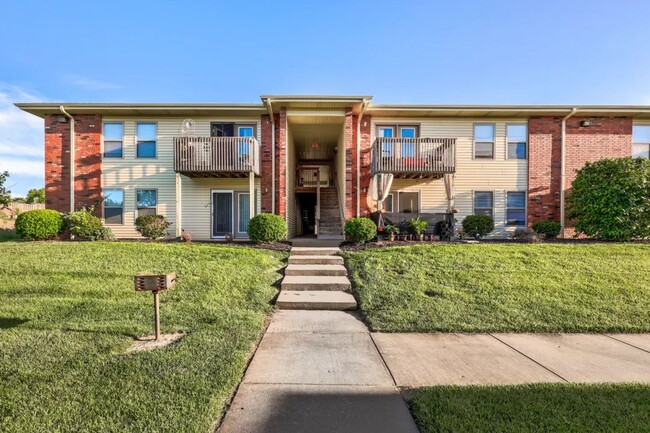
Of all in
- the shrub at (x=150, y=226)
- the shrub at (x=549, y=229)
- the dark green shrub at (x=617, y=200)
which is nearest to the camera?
the dark green shrub at (x=617, y=200)

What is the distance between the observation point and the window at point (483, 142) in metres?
12.3

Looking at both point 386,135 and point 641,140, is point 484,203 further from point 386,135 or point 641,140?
point 641,140

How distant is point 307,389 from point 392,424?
86 centimetres

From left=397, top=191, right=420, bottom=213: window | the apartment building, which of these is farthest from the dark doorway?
left=397, top=191, right=420, bottom=213: window

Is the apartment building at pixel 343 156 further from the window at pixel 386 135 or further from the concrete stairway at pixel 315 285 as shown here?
the concrete stairway at pixel 315 285

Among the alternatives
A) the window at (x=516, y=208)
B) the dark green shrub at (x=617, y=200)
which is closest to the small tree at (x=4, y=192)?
the window at (x=516, y=208)

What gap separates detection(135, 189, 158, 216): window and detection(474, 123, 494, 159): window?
13.1m

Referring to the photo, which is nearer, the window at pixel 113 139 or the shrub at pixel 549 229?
the shrub at pixel 549 229

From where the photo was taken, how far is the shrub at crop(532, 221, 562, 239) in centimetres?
1120

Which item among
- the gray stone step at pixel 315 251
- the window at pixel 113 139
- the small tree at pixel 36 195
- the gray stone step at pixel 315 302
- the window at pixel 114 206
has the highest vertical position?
the window at pixel 113 139

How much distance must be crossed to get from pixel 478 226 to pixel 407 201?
111 inches

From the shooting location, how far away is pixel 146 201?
39.3 ft

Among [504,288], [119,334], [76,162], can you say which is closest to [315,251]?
[504,288]

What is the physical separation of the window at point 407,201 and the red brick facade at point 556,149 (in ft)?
14.9
